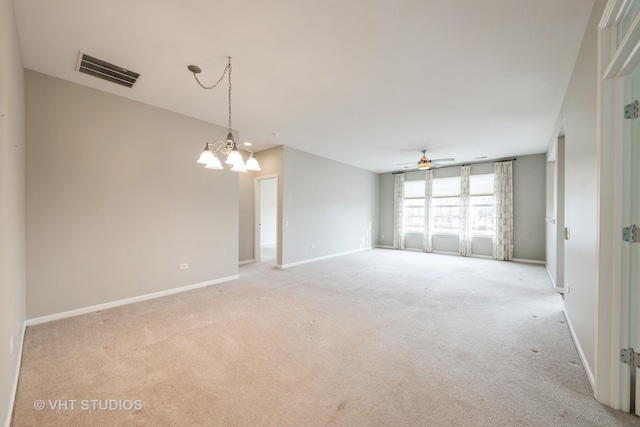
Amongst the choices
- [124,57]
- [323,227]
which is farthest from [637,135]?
[323,227]

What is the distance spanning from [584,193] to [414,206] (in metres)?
7.05

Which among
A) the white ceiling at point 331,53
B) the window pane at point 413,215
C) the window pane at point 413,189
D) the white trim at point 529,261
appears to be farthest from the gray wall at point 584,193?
the window pane at point 413,215

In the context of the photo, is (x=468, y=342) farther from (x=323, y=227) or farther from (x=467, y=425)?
(x=323, y=227)

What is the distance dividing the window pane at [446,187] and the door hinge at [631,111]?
22.8 feet

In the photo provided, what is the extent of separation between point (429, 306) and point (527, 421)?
2011mm

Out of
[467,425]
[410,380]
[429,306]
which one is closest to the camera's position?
[467,425]

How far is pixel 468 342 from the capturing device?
102 inches

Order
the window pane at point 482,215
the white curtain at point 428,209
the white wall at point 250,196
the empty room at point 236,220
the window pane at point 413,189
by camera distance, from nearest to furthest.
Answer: the empty room at point 236,220, the white wall at point 250,196, the window pane at point 482,215, the white curtain at point 428,209, the window pane at point 413,189

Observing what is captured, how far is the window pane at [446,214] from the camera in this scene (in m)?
8.25

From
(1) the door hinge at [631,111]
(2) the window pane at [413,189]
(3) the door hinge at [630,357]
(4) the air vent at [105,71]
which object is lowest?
(3) the door hinge at [630,357]

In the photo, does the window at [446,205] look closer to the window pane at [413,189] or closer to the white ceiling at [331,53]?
the window pane at [413,189]

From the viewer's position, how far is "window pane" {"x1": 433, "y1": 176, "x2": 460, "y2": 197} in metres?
8.22

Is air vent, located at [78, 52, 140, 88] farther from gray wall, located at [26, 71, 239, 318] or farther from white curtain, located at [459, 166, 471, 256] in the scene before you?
white curtain, located at [459, 166, 471, 256]

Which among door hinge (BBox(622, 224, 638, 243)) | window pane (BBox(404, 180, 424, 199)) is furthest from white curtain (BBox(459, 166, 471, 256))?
door hinge (BBox(622, 224, 638, 243))
